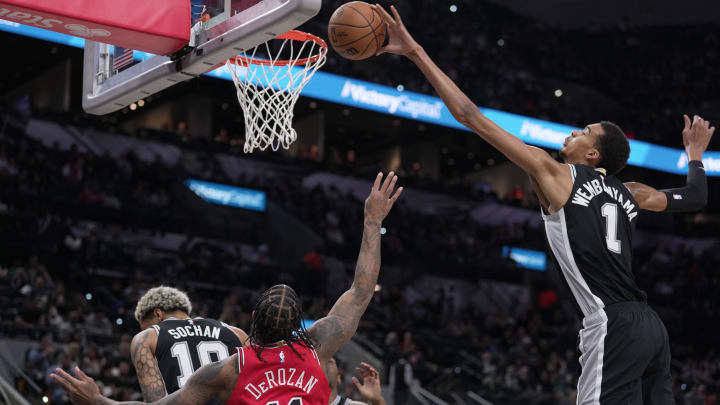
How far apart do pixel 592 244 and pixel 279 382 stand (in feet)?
4.46

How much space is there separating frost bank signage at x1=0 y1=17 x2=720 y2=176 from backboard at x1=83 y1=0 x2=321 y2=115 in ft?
52.2

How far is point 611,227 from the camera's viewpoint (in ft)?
12.0

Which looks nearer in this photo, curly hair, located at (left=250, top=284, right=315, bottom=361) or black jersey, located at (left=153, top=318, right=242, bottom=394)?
curly hair, located at (left=250, top=284, right=315, bottom=361)

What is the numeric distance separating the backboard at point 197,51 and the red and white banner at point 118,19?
0.27ft

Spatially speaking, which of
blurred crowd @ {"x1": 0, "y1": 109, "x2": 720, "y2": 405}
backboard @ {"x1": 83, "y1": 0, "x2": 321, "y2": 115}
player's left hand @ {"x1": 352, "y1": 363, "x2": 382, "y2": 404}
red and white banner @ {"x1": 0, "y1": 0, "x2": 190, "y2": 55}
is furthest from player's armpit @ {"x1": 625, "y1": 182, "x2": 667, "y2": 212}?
blurred crowd @ {"x1": 0, "y1": 109, "x2": 720, "y2": 405}

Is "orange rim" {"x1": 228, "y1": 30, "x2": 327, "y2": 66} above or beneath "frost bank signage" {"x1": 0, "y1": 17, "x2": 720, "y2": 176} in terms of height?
beneath

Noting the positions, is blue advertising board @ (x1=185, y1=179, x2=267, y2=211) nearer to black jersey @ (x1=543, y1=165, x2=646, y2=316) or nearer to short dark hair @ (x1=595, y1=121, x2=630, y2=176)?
short dark hair @ (x1=595, y1=121, x2=630, y2=176)

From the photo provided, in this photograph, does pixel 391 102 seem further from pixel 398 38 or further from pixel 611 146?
pixel 398 38

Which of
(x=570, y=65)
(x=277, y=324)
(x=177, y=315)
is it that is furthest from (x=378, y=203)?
(x=570, y=65)

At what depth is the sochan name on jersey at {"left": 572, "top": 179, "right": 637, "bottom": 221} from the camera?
143 inches

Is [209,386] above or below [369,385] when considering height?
above

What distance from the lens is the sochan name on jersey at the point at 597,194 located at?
3.63 m

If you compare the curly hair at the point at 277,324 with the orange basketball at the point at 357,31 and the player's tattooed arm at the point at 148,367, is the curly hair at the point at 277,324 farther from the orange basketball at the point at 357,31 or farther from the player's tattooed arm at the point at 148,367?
the orange basketball at the point at 357,31

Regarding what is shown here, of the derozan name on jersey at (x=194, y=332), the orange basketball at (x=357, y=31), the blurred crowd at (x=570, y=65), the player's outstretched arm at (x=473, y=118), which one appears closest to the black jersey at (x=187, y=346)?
the derozan name on jersey at (x=194, y=332)
